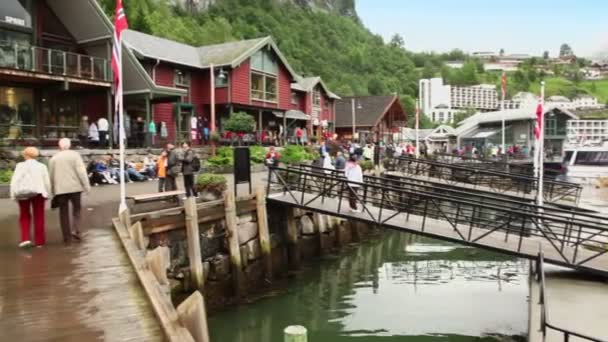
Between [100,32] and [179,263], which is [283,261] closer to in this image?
[179,263]

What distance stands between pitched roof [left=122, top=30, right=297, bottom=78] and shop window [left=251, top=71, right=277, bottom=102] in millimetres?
2013

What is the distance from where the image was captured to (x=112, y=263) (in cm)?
862

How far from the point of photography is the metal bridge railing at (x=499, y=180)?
74.0ft

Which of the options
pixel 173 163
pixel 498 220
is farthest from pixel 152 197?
pixel 498 220

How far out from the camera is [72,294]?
7.23 meters

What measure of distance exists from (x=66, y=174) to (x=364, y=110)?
51217mm

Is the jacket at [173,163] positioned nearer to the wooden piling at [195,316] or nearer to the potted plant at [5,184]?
the potted plant at [5,184]

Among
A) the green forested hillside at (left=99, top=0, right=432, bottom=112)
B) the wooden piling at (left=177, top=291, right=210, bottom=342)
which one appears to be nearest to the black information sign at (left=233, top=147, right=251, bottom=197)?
the wooden piling at (left=177, top=291, right=210, bottom=342)

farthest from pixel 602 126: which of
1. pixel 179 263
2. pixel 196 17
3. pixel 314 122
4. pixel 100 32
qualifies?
pixel 179 263

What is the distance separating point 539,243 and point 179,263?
8.65 m

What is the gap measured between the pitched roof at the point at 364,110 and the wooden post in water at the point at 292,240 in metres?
41.3

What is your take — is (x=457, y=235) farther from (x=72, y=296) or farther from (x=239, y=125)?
(x=239, y=125)

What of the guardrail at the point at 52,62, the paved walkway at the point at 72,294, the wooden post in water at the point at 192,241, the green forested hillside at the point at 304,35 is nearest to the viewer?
the paved walkway at the point at 72,294

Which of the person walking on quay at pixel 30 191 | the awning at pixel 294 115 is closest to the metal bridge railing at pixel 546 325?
the person walking on quay at pixel 30 191
